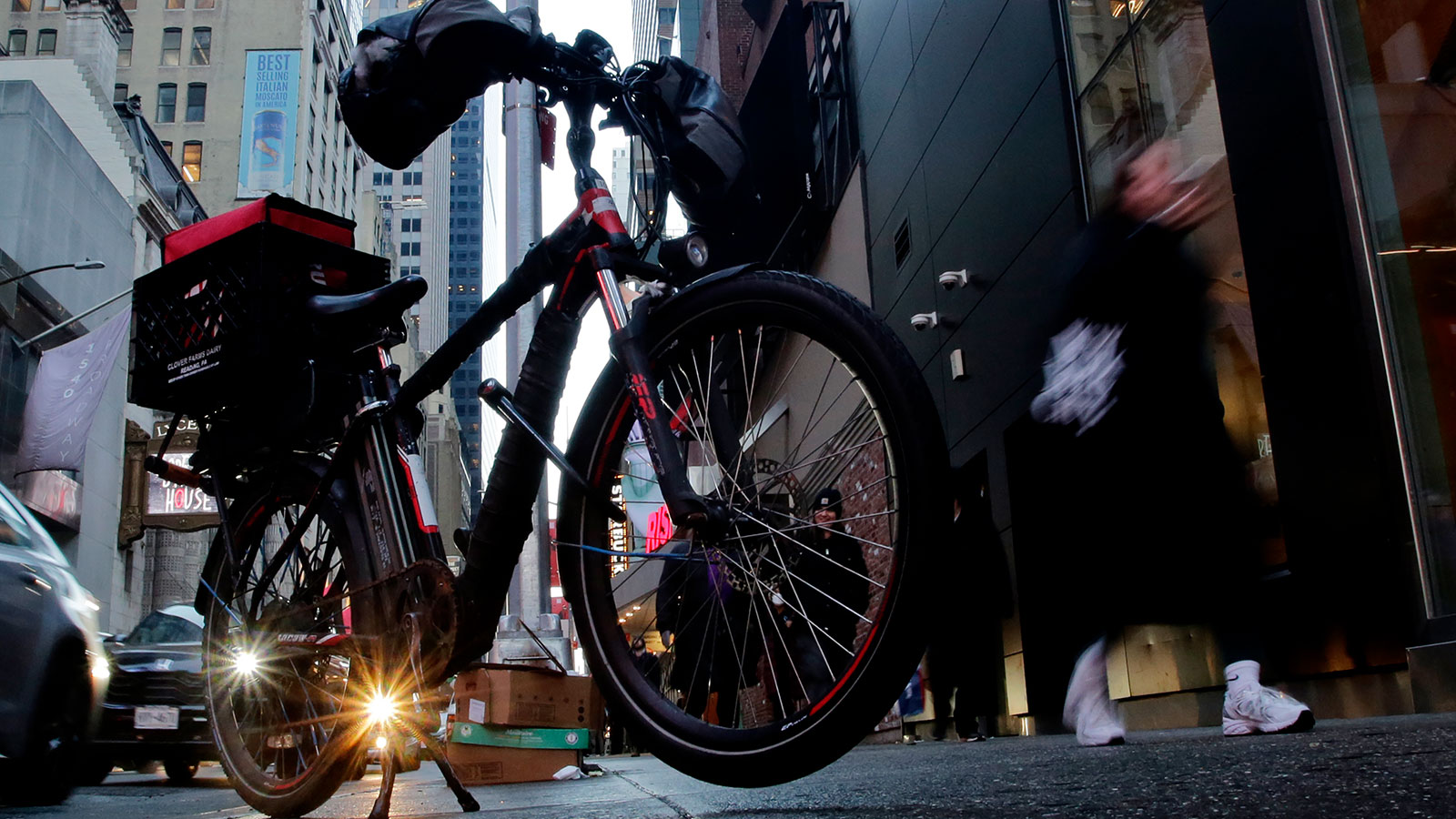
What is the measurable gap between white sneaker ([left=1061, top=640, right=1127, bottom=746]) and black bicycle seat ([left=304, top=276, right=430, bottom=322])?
3736 millimetres

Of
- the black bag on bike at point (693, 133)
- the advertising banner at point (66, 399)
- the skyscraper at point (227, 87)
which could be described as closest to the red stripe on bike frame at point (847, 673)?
the black bag on bike at point (693, 133)

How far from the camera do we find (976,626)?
485 inches

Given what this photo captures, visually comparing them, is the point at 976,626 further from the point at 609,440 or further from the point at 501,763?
the point at 609,440

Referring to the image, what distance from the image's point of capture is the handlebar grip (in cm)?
340

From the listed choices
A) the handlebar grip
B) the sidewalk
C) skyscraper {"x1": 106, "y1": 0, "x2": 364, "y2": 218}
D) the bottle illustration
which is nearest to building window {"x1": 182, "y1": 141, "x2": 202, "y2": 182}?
skyscraper {"x1": 106, "y1": 0, "x2": 364, "y2": 218}

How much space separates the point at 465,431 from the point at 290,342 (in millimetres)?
184847

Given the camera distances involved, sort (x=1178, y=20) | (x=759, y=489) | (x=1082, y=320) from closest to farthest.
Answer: (x=759, y=489) < (x=1082, y=320) < (x=1178, y=20)

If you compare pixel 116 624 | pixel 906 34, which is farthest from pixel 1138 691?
pixel 116 624

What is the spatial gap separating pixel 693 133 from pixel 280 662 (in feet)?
6.27

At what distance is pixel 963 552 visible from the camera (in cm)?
1209

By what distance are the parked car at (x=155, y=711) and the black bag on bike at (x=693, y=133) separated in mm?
6631

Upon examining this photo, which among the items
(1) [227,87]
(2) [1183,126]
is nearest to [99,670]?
(2) [1183,126]

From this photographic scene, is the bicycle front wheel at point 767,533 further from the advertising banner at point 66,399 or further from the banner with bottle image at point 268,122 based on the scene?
the banner with bottle image at point 268,122

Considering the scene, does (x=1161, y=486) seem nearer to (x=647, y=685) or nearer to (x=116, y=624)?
(x=647, y=685)
